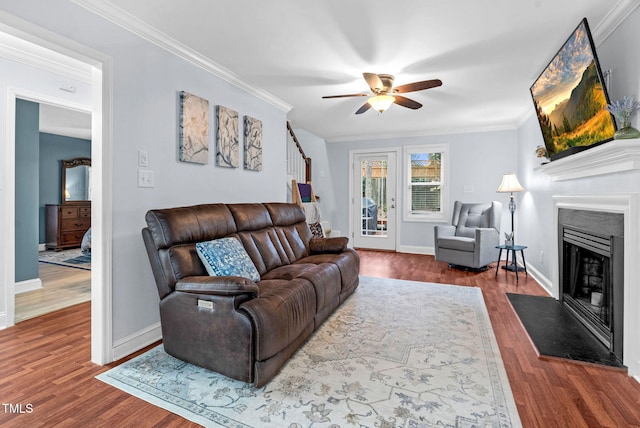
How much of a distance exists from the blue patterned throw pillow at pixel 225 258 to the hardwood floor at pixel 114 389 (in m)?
0.83

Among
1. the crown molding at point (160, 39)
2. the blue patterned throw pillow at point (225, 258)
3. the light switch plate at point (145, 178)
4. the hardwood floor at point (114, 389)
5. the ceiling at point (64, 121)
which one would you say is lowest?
the hardwood floor at point (114, 389)

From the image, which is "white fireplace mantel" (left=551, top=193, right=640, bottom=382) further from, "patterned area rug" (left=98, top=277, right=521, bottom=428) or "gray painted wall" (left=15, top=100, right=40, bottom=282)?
"gray painted wall" (left=15, top=100, right=40, bottom=282)

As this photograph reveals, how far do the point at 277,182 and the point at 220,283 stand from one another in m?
2.59

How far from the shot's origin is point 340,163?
6742 millimetres

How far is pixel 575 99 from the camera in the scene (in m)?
2.44

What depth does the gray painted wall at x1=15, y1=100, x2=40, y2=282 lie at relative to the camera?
11.6ft

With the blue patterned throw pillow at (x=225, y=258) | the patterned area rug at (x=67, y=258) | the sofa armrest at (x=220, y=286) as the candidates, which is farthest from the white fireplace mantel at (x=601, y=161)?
the patterned area rug at (x=67, y=258)

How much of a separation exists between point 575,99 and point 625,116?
584mm

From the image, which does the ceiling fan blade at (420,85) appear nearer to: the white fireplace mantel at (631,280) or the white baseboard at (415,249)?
the white fireplace mantel at (631,280)

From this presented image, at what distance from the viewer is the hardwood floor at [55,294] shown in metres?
3.11

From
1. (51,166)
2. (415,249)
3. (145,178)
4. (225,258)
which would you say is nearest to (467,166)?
(415,249)

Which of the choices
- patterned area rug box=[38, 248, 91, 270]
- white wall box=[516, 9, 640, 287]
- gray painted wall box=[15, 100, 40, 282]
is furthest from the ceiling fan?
patterned area rug box=[38, 248, 91, 270]

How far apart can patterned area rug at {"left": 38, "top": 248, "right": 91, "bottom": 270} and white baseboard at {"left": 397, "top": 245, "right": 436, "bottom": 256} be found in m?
5.12

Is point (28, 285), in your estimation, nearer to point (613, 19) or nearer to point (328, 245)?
point (328, 245)
